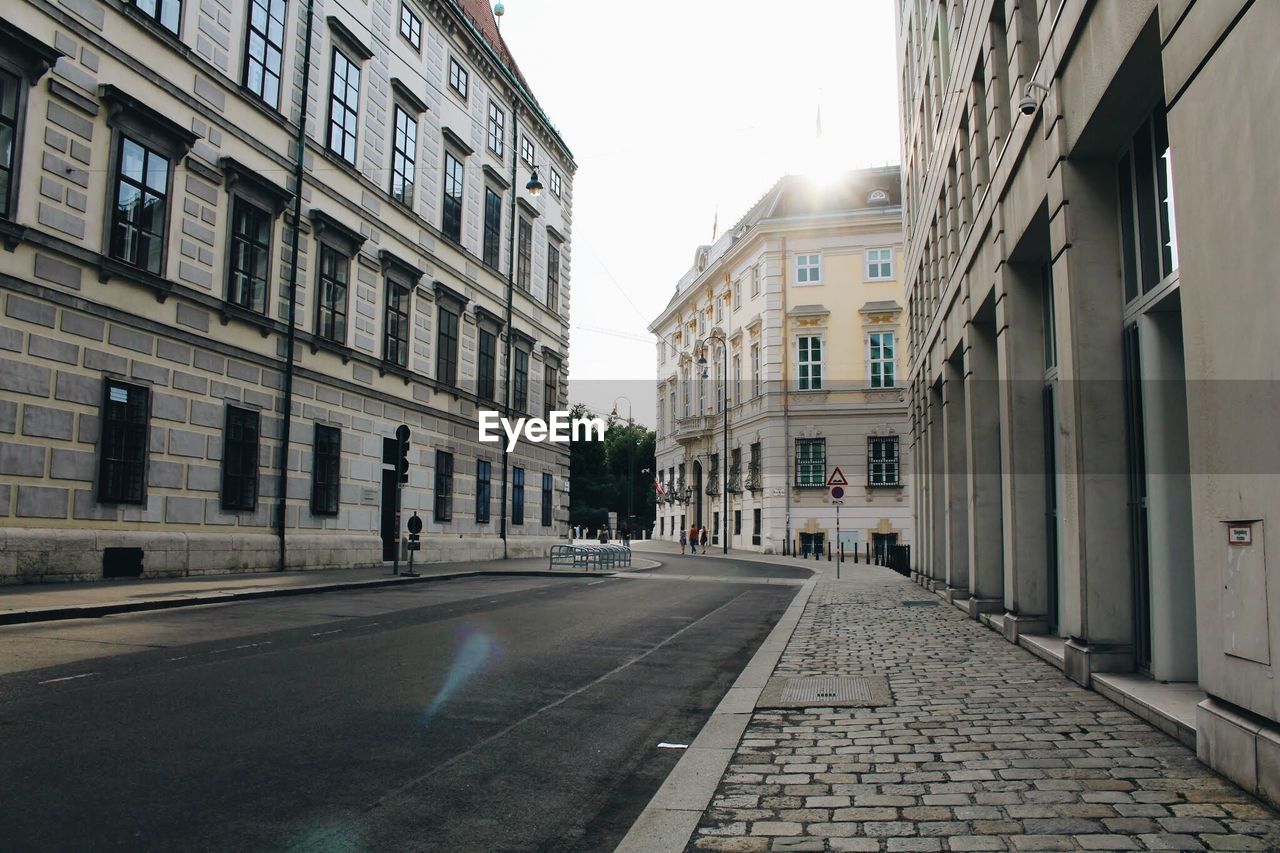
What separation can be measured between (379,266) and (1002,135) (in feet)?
61.1

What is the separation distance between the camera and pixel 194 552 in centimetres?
1861

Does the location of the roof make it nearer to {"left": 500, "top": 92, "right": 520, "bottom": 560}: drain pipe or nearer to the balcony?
the balcony

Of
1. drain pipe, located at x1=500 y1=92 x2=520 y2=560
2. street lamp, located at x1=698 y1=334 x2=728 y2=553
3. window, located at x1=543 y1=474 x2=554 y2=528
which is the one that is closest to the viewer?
drain pipe, located at x1=500 y1=92 x2=520 y2=560

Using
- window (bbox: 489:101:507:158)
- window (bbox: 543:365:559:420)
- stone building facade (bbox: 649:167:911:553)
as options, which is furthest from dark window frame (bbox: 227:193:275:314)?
stone building facade (bbox: 649:167:911:553)

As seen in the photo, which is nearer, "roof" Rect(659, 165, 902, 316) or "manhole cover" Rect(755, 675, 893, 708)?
"manhole cover" Rect(755, 675, 893, 708)

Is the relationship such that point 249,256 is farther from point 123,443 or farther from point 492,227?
point 492,227

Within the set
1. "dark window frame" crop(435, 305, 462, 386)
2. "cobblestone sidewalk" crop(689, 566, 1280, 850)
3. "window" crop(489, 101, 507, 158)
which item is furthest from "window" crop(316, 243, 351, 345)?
"cobblestone sidewalk" crop(689, 566, 1280, 850)

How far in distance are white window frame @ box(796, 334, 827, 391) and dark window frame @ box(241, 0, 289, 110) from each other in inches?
1324

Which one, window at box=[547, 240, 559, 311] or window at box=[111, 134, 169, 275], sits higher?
window at box=[547, 240, 559, 311]

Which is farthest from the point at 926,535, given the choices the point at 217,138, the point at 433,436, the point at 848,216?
the point at 848,216

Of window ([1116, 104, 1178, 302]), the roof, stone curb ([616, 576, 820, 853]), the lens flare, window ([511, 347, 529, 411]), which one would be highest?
the roof

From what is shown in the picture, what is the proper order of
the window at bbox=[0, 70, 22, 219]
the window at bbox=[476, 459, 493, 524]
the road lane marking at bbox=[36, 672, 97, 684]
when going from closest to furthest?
the road lane marking at bbox=[36, 672, 97, 684] → the window at bbox=[0, 70, 22, 219] → the window at bbox=[476, 459, 493, 524]

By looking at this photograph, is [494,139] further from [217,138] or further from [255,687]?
[255,687]

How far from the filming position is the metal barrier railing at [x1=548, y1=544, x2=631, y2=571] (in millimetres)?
29297
